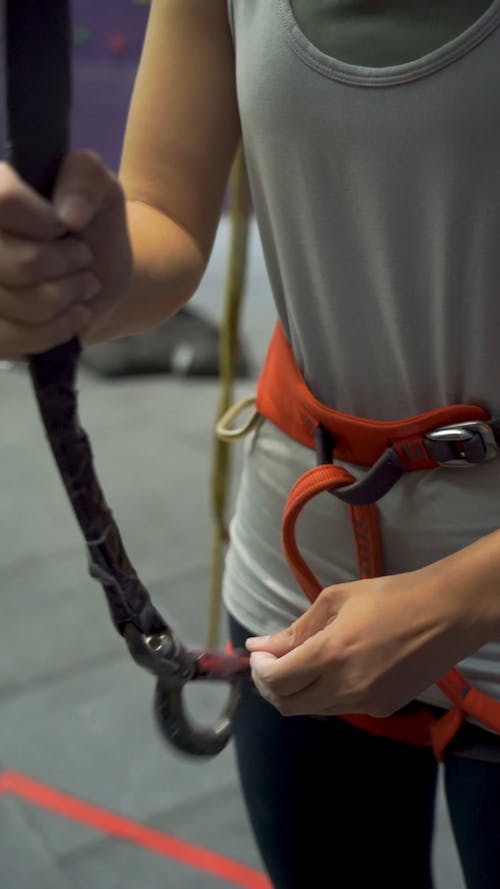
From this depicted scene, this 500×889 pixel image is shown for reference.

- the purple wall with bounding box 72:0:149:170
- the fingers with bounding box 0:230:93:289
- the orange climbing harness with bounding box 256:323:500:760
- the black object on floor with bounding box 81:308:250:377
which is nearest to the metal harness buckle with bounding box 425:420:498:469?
the orange climbing harness with bounding box 256:323:500:760

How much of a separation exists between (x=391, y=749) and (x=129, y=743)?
3.31 feet

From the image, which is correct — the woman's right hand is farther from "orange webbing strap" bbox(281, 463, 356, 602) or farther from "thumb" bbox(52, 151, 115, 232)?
"orange webbing strap" bbox(281, 463, 356, 602)

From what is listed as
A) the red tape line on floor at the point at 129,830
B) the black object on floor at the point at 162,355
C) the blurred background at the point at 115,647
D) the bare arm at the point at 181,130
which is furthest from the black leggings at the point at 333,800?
the black object on floor at the point at 162,355

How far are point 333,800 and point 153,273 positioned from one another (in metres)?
0.37

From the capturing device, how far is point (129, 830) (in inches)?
57.1

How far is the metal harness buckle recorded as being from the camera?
0.54 m

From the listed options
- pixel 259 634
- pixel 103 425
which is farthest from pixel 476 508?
pixel 103 425

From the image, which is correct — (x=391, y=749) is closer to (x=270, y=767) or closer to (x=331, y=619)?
(x=270, y=767)

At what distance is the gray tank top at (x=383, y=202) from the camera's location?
1.63ft

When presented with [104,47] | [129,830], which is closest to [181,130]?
[129,830]

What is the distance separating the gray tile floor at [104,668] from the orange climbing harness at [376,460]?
84cm

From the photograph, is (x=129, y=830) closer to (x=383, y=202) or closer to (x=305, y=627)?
(x=305, y=627)

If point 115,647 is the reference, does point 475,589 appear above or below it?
above

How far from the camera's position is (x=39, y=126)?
39 centimetres
